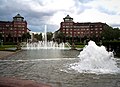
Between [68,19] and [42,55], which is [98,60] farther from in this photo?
[68,19]

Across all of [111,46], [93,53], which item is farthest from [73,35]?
[93,53]

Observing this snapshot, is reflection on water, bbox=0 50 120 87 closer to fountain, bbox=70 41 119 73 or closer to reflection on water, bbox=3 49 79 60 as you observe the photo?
fountain, bbox=70 41 119 73

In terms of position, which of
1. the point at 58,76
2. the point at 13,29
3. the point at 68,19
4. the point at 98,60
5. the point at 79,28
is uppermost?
the point at 68,19

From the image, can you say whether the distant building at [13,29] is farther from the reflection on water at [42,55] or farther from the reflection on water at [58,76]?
the reflection on water at [58,76]

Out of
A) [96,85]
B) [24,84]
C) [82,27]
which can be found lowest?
[96,85]

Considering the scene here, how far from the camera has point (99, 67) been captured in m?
13.7

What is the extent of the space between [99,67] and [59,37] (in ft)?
420

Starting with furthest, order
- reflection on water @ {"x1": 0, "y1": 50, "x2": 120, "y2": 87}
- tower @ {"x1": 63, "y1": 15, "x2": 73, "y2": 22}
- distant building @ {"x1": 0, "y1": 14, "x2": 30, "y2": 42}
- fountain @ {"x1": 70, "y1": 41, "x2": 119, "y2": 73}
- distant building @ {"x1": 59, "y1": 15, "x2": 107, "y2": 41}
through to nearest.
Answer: tower @ {"x1": 63, "y1": 15, "x2": 73, "y2": 22}
distant building @ {"x1": 59, "y1": 15, "x2": 107, "y2": 41}
distant building @ {"x1": 0, "y1": 14, "x2": 30, "y2": 42}
fountain @ {"x1": 70, "y1": 41, "x2": 119, "y2": 73}
reflection on water @ {"x1": 0, "y1": 50, "x2": 120, "y2": 87}

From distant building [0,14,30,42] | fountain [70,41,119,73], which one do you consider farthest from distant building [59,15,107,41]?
fountain [70,41,119,73]

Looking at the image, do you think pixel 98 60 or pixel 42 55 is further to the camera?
pixel 42 55

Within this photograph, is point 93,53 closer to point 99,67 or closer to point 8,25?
point 99,67

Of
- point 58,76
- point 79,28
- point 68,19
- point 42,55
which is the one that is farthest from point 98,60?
point 68,19

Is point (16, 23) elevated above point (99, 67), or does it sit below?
above

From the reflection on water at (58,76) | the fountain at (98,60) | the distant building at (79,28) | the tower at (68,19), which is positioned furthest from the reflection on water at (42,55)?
the tower at (68,19)
